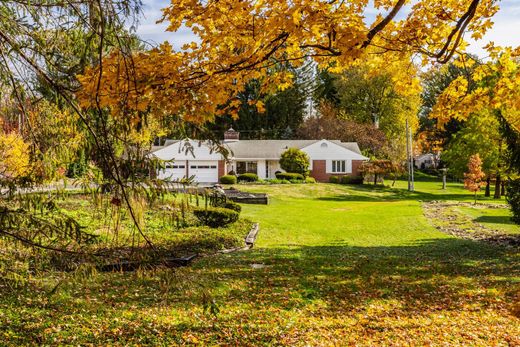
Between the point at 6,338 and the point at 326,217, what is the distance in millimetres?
18741

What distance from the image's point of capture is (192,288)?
3627 mm

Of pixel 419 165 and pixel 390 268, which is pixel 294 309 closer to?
pixel 390 268

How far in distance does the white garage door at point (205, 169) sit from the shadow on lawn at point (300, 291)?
98.9ft

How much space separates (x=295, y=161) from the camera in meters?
42.4

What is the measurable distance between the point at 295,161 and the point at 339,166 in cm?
611

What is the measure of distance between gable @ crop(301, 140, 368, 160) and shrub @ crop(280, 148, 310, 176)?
2.75 metres

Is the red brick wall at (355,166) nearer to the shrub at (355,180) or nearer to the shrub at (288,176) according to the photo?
the shrub at (355,180)

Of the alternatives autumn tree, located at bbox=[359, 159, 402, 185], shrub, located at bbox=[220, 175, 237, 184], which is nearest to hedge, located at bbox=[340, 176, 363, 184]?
autumn tree, located at bbox=[359, 159, 402, 185]

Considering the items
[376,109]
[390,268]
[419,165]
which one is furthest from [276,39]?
[419,165]

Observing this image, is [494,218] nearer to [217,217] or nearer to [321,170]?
[217,217]

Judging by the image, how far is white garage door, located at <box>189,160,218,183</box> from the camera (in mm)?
42219

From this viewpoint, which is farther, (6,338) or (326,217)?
(326,217)

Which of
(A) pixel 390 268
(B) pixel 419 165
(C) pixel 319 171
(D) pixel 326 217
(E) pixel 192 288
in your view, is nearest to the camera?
(E) pixel 192 288

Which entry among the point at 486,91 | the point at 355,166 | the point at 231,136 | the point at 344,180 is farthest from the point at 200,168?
the point at 486,91
